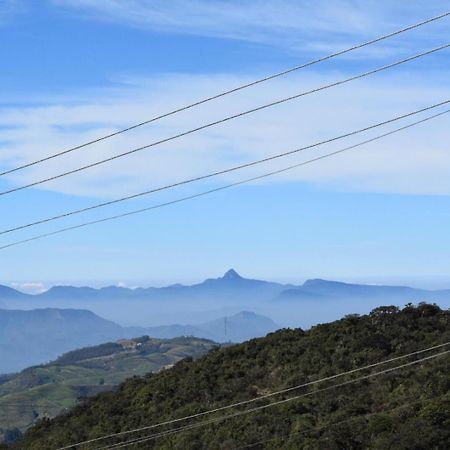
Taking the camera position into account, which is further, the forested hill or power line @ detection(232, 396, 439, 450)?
power line @ detection(232, 396, 439, 450)

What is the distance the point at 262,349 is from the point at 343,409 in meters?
24.6

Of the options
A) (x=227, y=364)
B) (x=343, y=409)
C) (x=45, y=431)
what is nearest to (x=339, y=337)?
(x=227, y=364)

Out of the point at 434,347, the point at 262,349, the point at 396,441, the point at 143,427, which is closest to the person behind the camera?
the point at 396,441

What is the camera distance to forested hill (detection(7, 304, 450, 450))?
4550 cm

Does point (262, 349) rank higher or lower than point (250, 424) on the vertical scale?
higher

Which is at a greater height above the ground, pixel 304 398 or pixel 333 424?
pixel 304 398

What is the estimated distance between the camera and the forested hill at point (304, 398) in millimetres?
45500

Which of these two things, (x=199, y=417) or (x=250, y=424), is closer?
(x=250, y=424)

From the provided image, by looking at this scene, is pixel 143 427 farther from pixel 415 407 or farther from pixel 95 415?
pixel 415 407

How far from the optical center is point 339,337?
235 ft

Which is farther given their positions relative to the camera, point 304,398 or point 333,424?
point 304,398

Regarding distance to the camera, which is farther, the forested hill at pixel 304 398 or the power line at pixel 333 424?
the power line at pixel 333 424

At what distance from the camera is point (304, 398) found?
56094mm

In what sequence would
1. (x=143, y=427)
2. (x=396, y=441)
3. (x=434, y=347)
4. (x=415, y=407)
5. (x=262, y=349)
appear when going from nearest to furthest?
(x=396, y=441)
(x=415, y=407)
(x=434, y=347)
(x=143, y=427)
(x=262, y=349)
